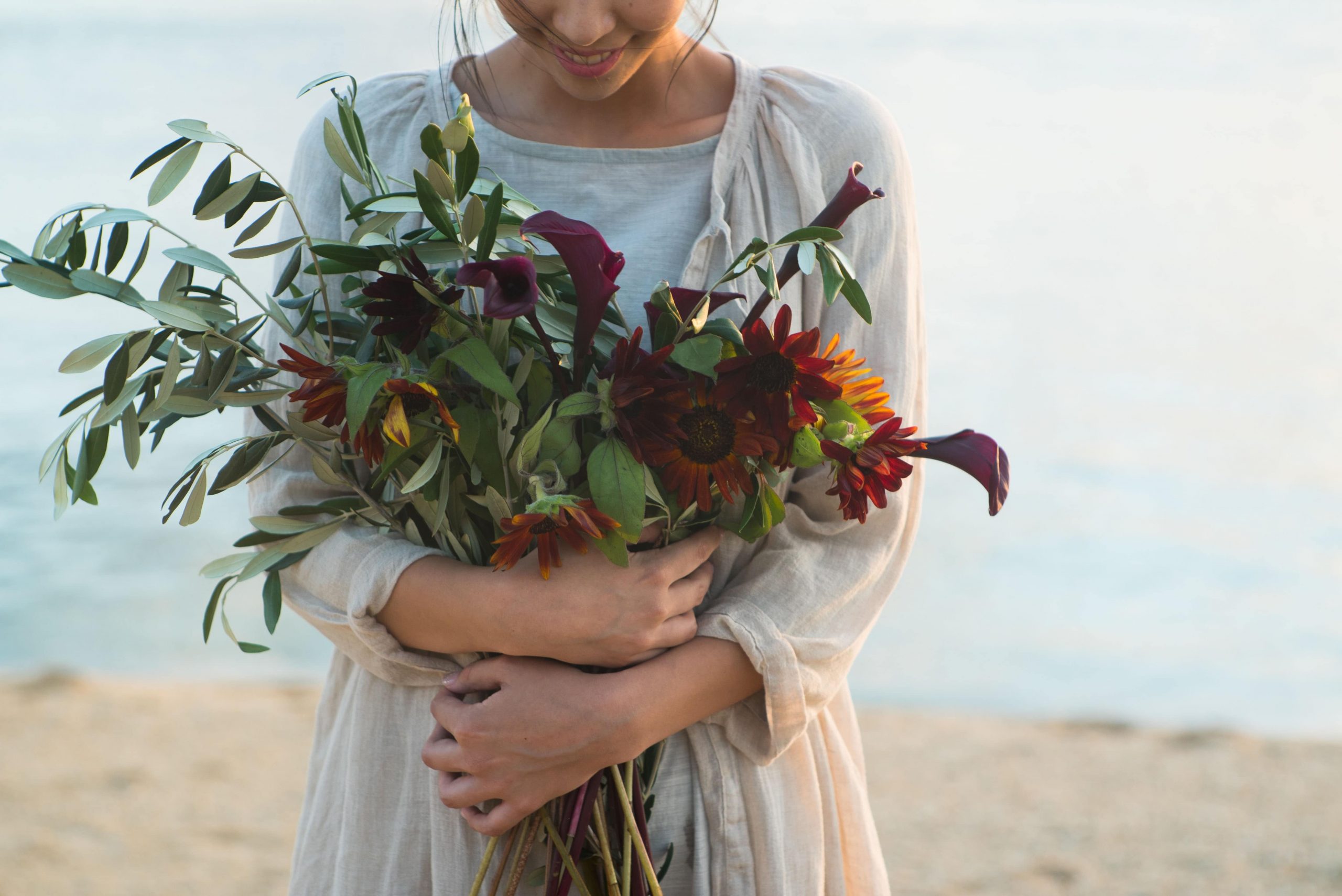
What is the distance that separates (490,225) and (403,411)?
0.42 feet

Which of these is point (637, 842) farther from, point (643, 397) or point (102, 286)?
point (102, 286)

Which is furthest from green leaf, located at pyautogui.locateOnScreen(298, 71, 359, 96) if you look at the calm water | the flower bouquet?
the calm water

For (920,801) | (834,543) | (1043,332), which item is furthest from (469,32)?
(1043,332)

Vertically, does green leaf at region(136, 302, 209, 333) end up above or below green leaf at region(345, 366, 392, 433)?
above

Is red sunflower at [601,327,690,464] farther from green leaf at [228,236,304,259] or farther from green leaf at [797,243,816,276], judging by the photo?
green leaf at [228,236,304,259]

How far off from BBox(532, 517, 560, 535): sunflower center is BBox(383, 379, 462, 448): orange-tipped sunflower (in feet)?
0.26

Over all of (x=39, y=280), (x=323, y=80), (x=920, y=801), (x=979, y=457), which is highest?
(x=323, y=80)

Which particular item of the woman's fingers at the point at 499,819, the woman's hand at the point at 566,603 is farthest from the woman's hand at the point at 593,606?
the woman's fingers at the point at 499,819

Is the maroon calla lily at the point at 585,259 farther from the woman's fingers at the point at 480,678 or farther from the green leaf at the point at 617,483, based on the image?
the woman's fingers at the point at 480,678

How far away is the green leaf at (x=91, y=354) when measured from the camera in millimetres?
719

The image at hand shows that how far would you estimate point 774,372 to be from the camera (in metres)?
0.72

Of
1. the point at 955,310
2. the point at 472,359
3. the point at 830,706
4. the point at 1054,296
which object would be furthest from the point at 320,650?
the point at 1054,296

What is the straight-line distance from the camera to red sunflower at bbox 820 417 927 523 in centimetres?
74

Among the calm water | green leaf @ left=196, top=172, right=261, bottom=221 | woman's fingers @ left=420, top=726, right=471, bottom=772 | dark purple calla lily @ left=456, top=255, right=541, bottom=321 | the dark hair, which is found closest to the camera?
dark purple calla lily @ left=456, top=255, right=541, bottom=321
